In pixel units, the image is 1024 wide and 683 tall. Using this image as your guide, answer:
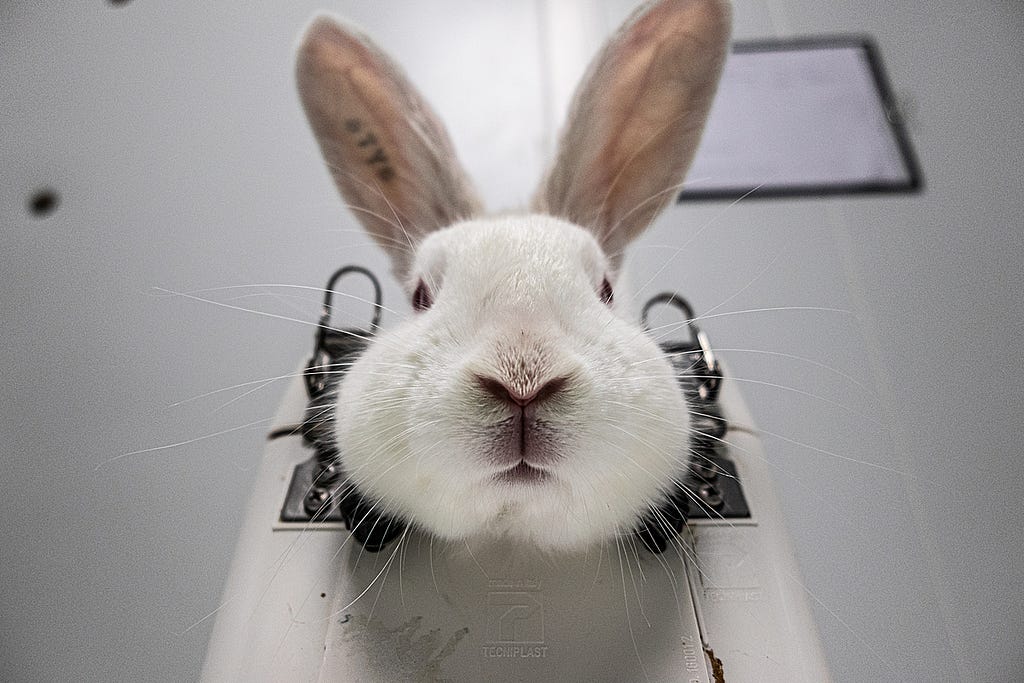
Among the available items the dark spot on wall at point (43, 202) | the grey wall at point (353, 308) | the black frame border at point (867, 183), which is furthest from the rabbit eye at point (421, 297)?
the dark spot on wall at point (43, 202)

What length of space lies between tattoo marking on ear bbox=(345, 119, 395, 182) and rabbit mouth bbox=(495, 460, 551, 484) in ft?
1.26

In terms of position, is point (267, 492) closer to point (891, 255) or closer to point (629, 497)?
point (629, 497)

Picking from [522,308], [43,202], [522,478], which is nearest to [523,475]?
[522,478]

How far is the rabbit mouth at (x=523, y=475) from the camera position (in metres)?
0.44

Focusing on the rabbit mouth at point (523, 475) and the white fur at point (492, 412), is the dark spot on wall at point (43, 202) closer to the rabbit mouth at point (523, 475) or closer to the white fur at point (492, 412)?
the white fur at point (492, 412)

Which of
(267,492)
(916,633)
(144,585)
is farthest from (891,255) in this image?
(144,585)

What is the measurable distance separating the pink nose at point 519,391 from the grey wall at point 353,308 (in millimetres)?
372

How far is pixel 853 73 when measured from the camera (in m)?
1.15

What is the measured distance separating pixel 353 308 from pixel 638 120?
345 millimetres

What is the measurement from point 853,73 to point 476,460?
104 centimetres

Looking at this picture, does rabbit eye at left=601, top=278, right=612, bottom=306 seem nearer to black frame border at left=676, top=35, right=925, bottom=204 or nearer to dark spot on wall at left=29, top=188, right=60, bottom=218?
black frame border at left=676, top=35, right=925, bottom=204

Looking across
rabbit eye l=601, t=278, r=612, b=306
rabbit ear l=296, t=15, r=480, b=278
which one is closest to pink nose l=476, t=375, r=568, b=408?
rabbit eye l=601, t=278, r=612, b=306

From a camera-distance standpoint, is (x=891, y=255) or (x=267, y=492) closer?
(x=267, y=492)

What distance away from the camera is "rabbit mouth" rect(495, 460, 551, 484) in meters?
0.44
